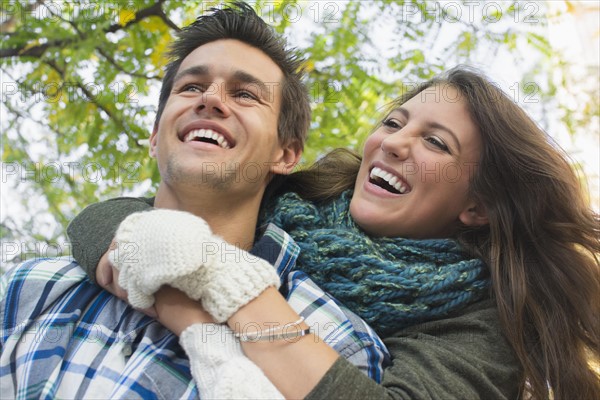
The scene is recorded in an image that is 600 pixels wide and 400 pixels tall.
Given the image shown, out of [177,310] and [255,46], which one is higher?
[255,46]

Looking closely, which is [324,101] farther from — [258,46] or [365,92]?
[258,46]

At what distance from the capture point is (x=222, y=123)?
218 centimetres

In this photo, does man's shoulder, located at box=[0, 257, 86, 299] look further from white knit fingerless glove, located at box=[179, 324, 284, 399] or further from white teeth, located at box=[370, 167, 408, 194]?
white teeth, located at box=[370, 167, 408, 194]

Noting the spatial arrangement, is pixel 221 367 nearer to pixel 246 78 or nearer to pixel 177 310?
pixel 177 310

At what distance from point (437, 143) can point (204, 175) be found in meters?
0.89

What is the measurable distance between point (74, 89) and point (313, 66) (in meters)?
1.30

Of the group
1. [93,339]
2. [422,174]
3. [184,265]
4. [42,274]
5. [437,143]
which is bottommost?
[93,339]

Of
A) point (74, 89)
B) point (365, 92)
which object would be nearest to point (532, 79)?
point (365, 92)

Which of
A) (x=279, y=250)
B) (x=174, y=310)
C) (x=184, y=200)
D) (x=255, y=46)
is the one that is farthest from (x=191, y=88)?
(x=174, y=310)

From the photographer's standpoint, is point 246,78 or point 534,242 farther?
point 246,78

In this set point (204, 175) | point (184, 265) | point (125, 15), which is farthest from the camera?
point (125, 15)

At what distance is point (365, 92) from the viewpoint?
3.52m

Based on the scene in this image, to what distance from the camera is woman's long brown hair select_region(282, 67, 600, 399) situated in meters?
1.93

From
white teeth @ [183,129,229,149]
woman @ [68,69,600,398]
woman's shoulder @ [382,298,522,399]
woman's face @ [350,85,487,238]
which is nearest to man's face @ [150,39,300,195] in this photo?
white teeth @ [183,129,229,149]
